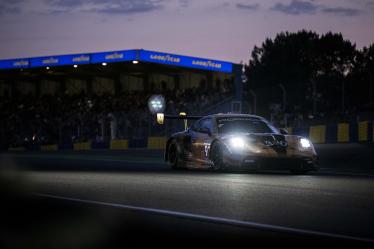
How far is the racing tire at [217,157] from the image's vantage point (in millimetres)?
14938

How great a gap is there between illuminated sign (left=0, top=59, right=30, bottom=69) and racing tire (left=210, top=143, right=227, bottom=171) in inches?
1451

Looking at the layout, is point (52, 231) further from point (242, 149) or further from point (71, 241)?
point (242, 149)

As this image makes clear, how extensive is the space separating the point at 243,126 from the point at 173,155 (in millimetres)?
1912

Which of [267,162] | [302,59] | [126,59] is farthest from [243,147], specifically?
[302,59]

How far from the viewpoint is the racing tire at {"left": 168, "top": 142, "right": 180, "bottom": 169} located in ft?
55.8

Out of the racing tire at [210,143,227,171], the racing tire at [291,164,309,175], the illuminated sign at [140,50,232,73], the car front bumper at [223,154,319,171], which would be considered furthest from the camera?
the illuminated sign at [140,50,232,73]

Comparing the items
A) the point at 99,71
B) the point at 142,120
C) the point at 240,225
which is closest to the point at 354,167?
the point at 240,225

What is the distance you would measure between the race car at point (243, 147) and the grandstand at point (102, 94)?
10192mm

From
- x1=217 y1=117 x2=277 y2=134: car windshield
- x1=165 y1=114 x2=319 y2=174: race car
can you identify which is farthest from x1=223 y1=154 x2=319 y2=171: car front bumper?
x1=217 y1=117 x2=277 y2=134: car windshield

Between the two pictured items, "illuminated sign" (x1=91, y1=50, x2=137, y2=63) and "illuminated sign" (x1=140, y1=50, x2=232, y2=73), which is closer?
"illuminated sign" (x1=140, y1=50, x2=232, y2=73)

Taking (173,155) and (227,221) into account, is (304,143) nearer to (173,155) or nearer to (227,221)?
(173,155)

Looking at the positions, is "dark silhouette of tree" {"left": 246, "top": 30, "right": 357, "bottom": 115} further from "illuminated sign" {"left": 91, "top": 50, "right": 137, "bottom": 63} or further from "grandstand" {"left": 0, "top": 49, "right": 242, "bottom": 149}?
"illuminated sign" {"left": 91, "top": 50, "right": 137, "bottom": 63}

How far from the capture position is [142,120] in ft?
107

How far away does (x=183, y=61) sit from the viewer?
1759 inches
